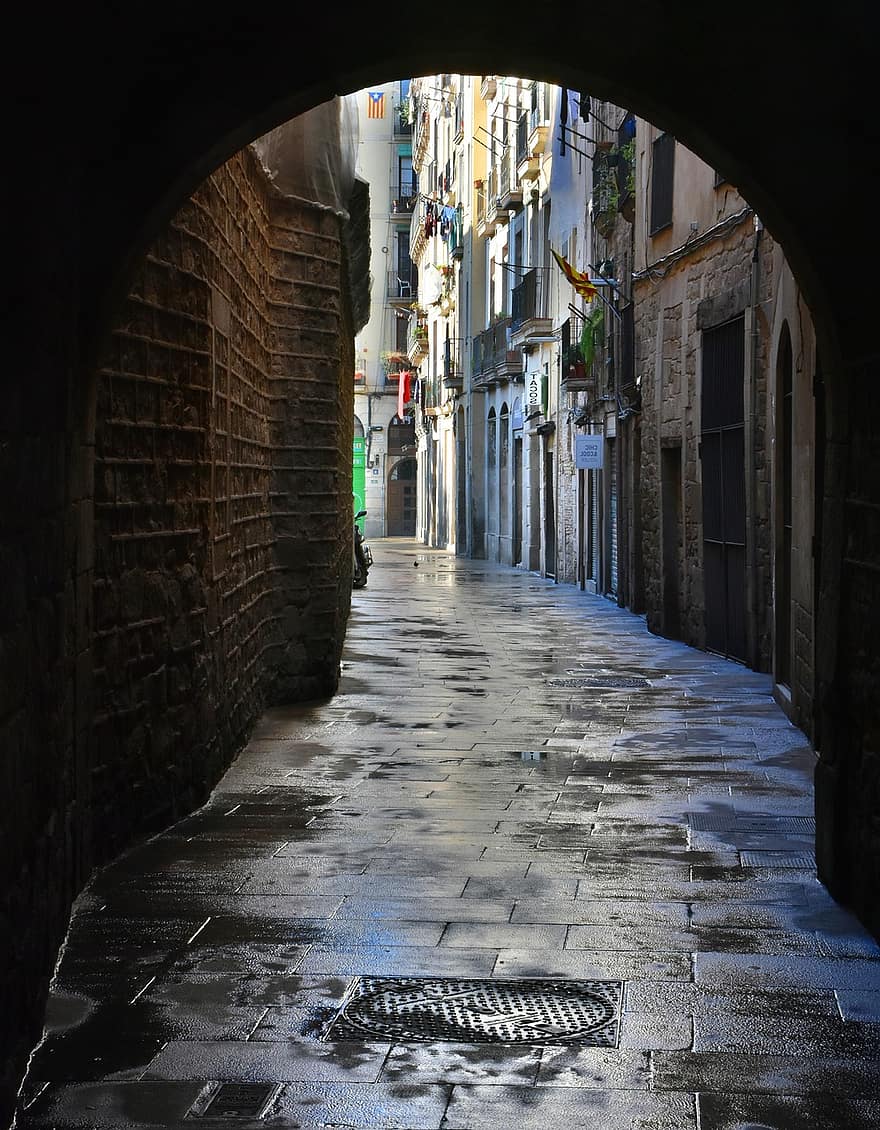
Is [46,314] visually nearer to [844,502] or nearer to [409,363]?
[844,502]

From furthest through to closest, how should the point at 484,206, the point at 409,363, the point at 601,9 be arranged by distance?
the point at 409,363
the point at 484,206
the point at 601,9

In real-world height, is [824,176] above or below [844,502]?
above

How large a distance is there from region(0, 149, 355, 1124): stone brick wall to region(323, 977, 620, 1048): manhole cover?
38.7 inches

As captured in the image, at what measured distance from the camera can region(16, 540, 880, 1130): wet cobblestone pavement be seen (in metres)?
4.40

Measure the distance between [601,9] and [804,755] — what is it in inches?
197

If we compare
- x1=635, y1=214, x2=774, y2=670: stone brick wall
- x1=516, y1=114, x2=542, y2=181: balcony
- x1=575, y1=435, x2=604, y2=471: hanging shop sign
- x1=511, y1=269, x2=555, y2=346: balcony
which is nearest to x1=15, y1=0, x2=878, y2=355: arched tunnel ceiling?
x1=635, y1=214, x2=774, y2=670: stone brick wall

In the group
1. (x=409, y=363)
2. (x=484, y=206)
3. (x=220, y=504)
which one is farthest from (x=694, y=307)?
(x=409, y=363)

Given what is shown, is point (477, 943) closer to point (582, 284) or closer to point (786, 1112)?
point (786, 1112)

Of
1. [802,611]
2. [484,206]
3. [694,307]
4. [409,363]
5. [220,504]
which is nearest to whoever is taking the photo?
[220,504]

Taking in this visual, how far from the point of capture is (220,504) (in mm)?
9477

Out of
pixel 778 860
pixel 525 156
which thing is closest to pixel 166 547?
pixel 778 860

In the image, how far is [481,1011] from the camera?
5105 mm

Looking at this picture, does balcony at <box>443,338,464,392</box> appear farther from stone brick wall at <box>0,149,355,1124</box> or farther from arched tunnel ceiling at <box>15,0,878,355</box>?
arched tunnel ceiling at <box>15,0,878,355</box>

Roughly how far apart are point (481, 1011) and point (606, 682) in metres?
9.55
